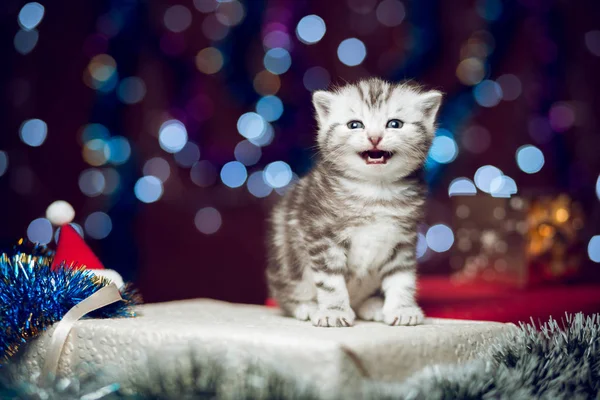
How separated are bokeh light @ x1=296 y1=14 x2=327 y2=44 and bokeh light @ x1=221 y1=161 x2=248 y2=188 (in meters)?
0.65

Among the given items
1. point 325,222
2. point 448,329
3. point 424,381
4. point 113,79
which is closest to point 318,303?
point 325,222

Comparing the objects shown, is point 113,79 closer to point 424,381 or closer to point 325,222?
point 325,222

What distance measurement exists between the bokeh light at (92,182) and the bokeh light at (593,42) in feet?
7.37

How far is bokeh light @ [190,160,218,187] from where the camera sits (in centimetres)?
311

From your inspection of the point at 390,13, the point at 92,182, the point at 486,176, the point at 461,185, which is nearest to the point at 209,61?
the point at 92,182

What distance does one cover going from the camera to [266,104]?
3018 millimetres

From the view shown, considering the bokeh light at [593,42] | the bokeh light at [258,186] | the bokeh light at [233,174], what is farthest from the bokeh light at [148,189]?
the bokeh light at [593,42]

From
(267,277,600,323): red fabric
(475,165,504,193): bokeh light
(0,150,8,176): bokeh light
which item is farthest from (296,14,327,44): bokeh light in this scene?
(267,277,600,323): red fabric

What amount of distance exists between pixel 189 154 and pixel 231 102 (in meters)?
0.32

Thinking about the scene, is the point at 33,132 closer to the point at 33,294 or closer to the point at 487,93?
the point at 33,294

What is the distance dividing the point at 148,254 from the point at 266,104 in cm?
87

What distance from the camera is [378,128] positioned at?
4.24ft

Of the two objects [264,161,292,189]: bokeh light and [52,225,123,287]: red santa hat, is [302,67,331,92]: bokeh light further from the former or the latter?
[52,225,123,287]: red santa hat

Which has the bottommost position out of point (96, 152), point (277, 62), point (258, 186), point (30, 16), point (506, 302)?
point (506, 302)
